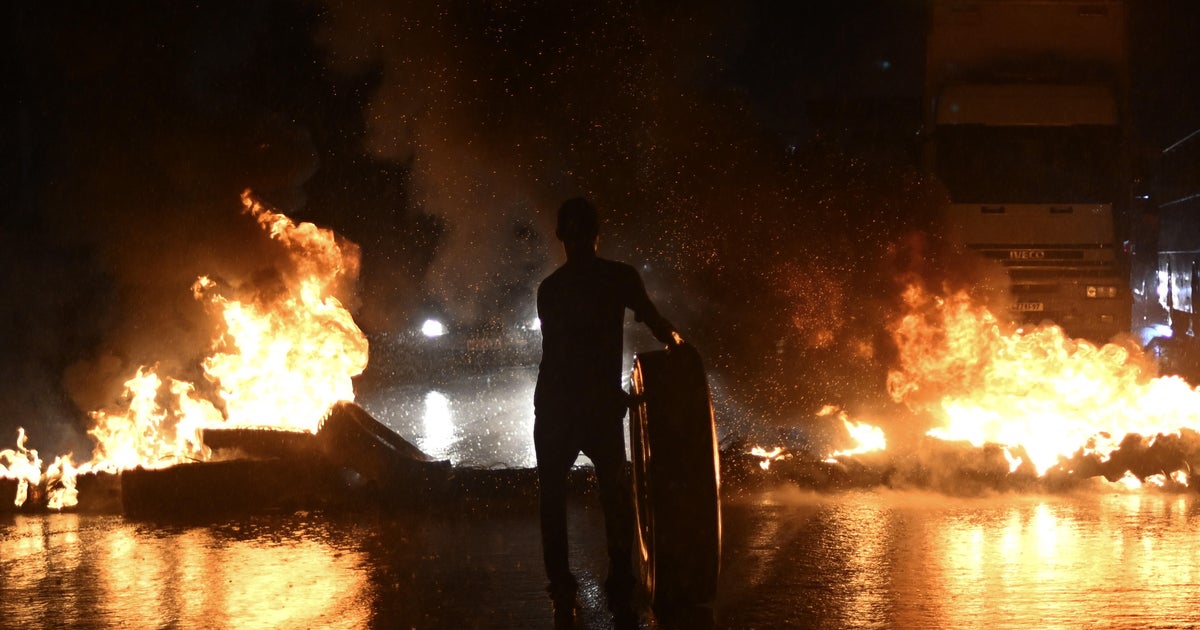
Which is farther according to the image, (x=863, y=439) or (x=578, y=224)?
(x=863, y=439)

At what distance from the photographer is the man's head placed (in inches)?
219

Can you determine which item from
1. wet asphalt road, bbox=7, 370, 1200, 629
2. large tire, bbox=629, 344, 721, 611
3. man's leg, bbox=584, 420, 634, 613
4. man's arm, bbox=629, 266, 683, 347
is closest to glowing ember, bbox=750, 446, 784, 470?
wet asphalt road, bbox=7, 370, 1200, 629

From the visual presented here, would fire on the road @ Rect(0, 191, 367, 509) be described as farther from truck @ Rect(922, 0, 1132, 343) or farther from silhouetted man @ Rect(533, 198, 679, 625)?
truck @ Rect(922, 0, 1132, 343)

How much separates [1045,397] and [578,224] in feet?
21.7

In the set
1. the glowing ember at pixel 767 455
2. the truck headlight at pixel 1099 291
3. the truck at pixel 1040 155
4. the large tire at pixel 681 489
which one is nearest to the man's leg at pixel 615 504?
the large tire at pixel 681 489

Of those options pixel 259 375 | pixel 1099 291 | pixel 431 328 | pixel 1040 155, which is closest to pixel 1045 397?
pixel 1099 291

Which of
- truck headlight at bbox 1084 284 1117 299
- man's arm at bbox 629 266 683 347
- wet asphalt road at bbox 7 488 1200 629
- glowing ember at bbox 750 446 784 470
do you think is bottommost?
wet asphalt road at bbox 7 488 1200 629

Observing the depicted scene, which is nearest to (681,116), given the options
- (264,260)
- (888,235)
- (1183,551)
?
(888,235)

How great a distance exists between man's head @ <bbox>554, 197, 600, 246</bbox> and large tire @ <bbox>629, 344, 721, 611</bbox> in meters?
0.77

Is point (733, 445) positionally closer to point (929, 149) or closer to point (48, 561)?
point (48, 561)

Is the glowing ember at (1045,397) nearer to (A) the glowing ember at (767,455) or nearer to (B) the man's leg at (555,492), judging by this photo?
(A) the glowing ember at (767,455)

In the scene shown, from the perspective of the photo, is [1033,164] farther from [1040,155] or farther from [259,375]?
[259,375]

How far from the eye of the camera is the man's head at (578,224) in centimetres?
556

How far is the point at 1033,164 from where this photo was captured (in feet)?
50.4
